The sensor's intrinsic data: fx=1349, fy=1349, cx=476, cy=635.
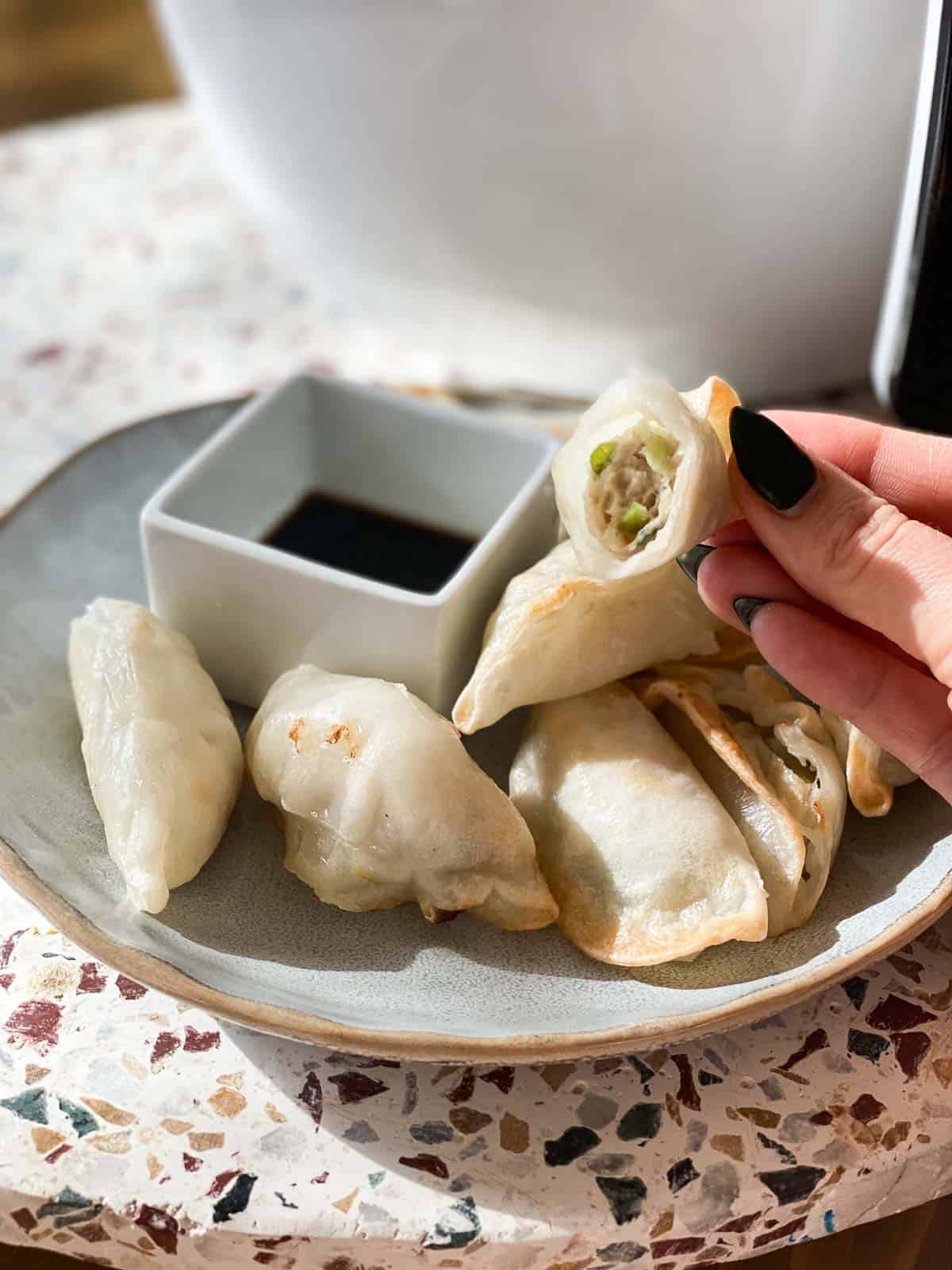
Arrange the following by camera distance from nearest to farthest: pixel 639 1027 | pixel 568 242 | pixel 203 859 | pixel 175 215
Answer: pixel 639 1027, pixel 203 859, pixel 568 242, pixel 175 215

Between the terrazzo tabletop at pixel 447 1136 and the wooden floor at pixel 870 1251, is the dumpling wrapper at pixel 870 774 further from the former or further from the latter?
the wooden floor at pixel 870 1251

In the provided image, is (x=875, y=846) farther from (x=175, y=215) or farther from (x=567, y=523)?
(x=175, y=215)

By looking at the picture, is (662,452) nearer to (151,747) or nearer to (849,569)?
(849,569)

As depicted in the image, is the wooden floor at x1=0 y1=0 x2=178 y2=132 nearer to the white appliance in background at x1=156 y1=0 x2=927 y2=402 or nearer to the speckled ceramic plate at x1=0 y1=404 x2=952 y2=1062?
the white appliance in background at x1=156 y1=0 x2=927 y2=402

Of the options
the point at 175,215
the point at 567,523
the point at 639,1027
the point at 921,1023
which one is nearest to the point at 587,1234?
the point at 639,1027

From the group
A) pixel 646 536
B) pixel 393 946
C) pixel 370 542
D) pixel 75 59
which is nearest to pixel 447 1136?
pixel 393 946

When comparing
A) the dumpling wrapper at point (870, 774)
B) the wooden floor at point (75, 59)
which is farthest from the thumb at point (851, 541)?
the wooden floor at point (75, 59)
